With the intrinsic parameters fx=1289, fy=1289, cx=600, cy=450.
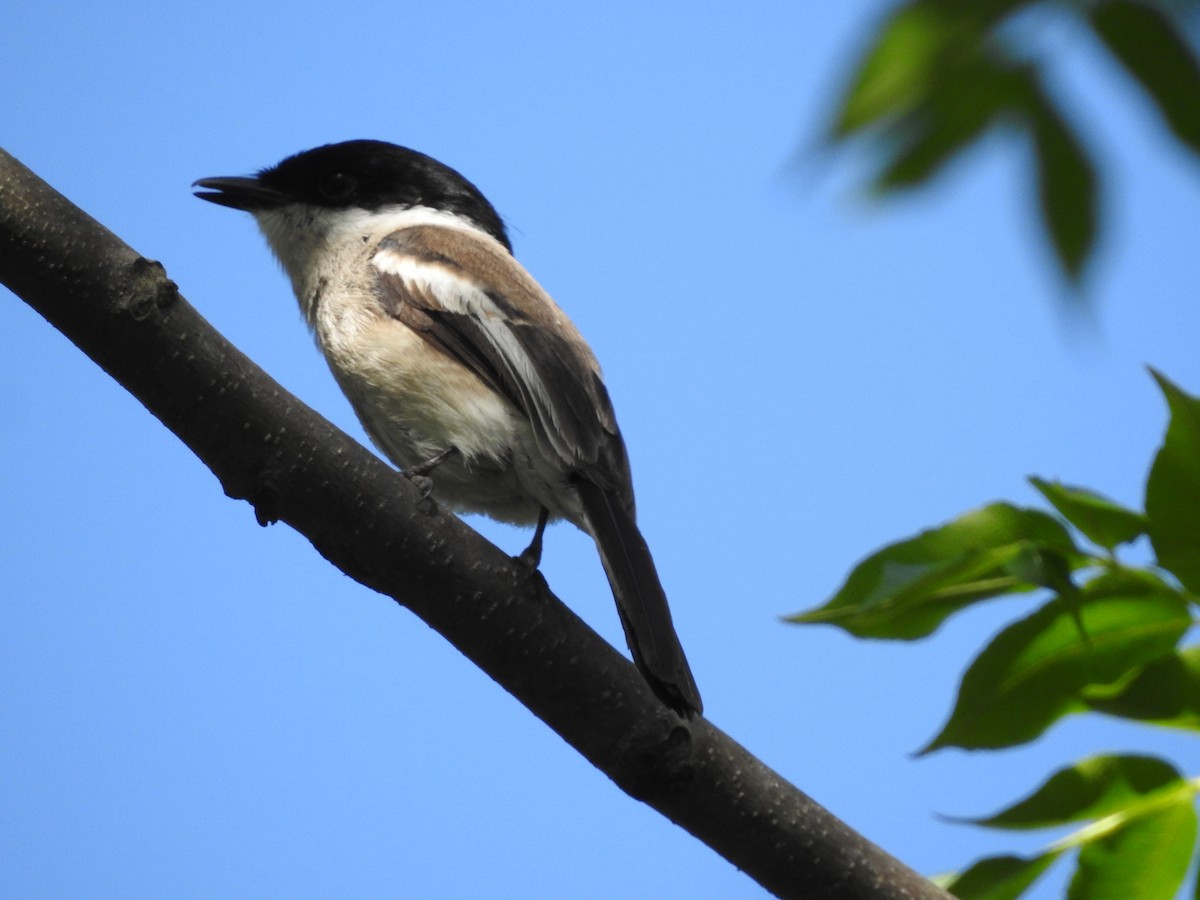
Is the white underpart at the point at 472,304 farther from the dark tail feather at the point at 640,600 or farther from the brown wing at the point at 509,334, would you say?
the dark tail feather at the point at 640,600

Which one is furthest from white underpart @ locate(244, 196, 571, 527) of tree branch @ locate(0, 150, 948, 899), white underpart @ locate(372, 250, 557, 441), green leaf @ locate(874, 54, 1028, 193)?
green leaf @ locate(874, 54, 1028, 193)

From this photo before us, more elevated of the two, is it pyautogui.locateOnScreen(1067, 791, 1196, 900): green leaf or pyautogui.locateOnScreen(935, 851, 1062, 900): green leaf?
pyautogui.locateOnScreen(1067, 791, 1196, 900): green leaf

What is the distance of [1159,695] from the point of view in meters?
2.00

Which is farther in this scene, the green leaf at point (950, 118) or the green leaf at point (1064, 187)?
the green leaf at point (950, 118)

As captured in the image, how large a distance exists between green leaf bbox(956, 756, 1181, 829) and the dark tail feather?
101 cm

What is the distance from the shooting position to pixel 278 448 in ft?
9.20

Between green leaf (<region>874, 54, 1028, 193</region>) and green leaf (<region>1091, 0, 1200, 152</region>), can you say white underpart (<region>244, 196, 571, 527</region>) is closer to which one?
green leaf (<region>874, 54, 1028, 193</region>)

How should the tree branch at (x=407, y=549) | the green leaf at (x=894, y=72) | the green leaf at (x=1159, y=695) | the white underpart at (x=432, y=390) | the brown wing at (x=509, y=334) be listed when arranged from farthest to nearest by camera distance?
the white underpart at (x=432, y=390) < the brown wing at (x=509, y=334) < the tree branch at (x=407, y=549) < the green leaf at (x=1159, y=695) < the green leaf at (x=894, y=72)

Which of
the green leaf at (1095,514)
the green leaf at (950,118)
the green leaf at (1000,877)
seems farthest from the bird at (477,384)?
the green leaf at (950,118)

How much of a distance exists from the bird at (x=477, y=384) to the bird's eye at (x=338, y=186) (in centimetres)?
11

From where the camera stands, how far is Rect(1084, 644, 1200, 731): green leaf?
1.99 meters

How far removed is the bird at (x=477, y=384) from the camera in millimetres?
3520

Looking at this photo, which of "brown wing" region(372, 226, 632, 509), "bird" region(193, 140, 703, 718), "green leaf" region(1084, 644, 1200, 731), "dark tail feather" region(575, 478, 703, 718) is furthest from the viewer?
"brown wing" region(372, 226, 632, 509)

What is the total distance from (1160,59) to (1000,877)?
4.62 ft
